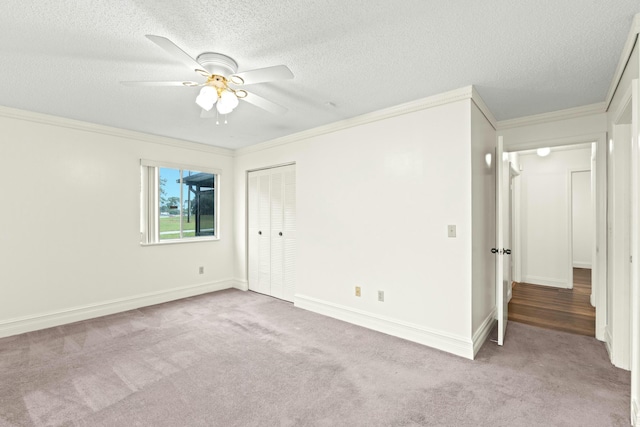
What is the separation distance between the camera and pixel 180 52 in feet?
5.43

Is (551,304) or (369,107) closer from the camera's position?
(369,107)

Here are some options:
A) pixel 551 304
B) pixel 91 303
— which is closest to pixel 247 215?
pixel 91 303

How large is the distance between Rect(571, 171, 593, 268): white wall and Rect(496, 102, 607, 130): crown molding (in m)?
5.17

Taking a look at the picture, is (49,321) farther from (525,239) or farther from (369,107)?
(525,239)

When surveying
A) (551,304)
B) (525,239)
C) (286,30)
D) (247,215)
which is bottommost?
(551,304)

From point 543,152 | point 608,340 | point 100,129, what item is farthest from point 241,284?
point 543,152

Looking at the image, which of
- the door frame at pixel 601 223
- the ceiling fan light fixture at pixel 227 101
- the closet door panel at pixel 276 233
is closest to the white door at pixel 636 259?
the door frame at pixel 601 223

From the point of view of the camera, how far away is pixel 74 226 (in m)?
3.61

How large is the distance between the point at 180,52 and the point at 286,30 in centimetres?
64

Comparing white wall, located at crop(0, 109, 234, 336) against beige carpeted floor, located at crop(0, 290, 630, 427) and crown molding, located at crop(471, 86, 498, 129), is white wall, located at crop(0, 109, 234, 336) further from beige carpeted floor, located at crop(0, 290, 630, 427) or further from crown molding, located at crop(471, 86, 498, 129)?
crown molding, located at crop(471, 86, 498, 129)

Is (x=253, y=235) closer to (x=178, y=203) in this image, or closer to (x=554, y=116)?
(x=178, y=203)

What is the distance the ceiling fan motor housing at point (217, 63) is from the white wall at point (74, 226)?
8.44 ft

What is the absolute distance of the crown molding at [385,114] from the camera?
2729mm

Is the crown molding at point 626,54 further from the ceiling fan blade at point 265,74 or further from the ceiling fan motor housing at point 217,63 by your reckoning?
the ceiling fan motor housing at point 217,63
